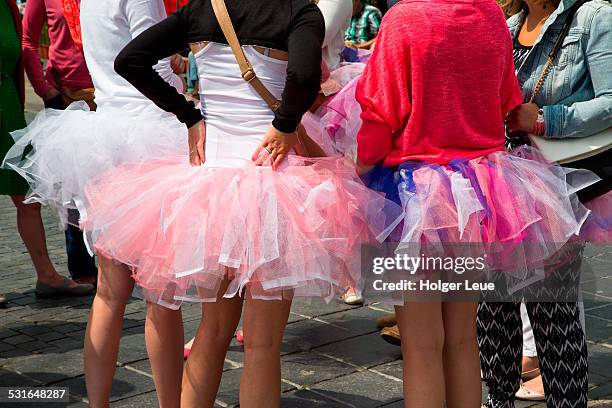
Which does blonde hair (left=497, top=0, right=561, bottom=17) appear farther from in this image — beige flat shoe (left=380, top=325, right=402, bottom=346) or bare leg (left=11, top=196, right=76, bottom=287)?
bare leg (left=11, top=196, right=76, bottom=287)

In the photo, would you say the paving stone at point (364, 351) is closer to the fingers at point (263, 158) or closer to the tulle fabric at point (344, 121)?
the tulle fabric at point (344, 121)

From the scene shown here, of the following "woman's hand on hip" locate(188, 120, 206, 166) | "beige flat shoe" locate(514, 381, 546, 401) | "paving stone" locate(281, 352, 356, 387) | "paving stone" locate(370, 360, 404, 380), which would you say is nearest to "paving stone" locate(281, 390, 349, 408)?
"paving stone" locate(281, 352, 356, 387)

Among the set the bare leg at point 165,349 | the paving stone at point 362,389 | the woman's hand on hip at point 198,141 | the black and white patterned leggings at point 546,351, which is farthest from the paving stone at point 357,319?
the woman's hand on hip at point 198,141

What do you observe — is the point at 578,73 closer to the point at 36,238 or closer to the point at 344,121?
the point at 344,121

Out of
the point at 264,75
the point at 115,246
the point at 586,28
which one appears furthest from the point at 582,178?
the point at 115,246

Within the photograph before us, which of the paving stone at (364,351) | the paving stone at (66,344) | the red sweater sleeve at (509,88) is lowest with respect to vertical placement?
the paving stone at (364,351)

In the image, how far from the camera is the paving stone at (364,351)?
4.73 meters

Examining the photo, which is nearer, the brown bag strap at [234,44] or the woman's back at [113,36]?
the brown bag strap at [234,44]

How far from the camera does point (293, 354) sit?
4824 millimetres

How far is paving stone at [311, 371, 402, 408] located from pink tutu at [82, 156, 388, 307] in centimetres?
120

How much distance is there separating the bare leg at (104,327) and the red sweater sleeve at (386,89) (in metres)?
1.15

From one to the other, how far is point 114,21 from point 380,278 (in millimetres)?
1490

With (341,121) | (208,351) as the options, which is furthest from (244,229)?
(341,121)

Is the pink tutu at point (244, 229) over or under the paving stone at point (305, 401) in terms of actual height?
over
